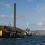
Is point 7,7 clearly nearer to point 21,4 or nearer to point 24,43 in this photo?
point 21,4

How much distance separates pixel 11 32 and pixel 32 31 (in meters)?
0.51

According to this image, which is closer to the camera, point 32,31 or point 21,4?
point 32,31

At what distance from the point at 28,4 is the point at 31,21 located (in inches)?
18.8

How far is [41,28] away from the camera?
3.35m

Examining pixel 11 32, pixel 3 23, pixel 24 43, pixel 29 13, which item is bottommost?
pixel 24 43

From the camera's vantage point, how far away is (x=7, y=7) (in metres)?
3.68

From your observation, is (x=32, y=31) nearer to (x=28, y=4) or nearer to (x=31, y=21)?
(x=31, y=21)

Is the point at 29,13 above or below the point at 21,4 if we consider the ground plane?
below

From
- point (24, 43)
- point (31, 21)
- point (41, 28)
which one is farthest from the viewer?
point (24, 43)

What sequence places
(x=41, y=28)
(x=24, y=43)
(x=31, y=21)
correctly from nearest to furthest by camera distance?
(x=41, y=28) → (x=31, y=21) → (x=24, y=43)

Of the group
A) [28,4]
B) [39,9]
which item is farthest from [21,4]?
[39,9]

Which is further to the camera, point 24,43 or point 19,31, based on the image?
point 24,43

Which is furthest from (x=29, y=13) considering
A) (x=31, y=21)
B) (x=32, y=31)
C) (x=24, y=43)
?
(x=24, y=43)

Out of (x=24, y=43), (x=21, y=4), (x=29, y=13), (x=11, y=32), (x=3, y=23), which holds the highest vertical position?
(x=21, y=4)
